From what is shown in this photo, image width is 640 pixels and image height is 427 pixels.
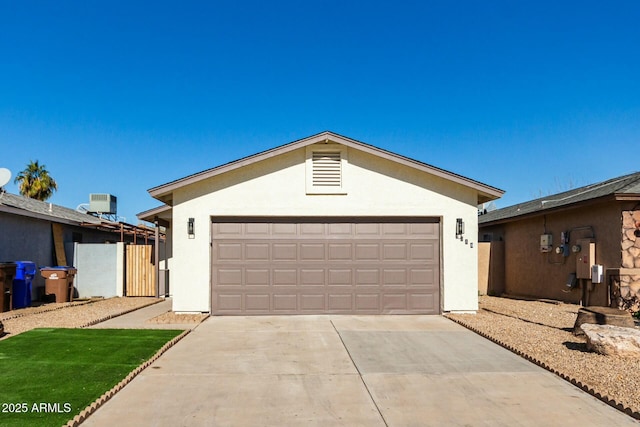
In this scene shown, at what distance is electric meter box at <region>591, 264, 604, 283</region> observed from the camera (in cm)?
1218

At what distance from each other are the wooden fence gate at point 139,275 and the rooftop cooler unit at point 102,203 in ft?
21.0

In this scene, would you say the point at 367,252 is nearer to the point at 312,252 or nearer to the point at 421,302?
the point at 312,252

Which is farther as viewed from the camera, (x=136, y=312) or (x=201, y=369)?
(x=136, y=312)

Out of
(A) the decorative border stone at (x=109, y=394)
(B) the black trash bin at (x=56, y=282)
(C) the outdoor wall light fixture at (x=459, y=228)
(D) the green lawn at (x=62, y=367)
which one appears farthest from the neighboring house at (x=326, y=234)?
(B) the black trash bin at (x=56, y=282)

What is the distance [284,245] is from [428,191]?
144 inches

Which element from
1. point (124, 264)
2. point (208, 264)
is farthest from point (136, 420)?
point (124, 264)

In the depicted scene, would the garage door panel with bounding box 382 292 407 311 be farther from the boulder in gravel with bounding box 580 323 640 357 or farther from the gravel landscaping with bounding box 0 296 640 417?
the boulder in gravel with bounding box 580 323 640 357

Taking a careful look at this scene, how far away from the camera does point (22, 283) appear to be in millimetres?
12875

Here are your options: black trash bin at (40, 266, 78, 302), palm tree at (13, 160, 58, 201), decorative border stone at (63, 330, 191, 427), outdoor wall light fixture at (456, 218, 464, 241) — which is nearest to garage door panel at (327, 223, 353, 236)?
outdoor wall light fixture at (456, 218, 464, 241)

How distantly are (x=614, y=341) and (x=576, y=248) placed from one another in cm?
678

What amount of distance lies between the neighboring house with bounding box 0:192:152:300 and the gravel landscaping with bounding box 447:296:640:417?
1197cm

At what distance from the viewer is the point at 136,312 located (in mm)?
12242

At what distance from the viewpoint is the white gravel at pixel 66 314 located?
9.91m

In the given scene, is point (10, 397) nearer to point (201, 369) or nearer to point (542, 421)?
point (201, 369)
